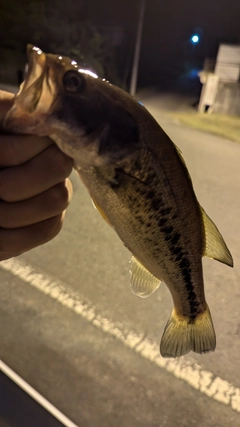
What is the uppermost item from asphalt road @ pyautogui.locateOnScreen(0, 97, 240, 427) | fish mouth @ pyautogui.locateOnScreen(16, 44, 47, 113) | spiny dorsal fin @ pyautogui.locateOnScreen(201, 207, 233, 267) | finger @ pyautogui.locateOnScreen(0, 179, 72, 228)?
fish mouth @ pyautogui.locateOnScreen(16, 44, 47, 113)

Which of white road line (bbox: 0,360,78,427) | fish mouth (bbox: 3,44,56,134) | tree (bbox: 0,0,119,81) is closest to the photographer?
fish mouth (bbox: 3,44,56,134)

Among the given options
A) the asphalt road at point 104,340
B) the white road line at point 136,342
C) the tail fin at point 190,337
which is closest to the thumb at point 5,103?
the tail fin at point 190,337

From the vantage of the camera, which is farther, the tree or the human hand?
the tree

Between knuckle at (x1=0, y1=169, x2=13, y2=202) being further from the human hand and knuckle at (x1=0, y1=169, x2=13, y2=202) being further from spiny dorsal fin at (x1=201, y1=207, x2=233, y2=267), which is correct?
spiny dorsal fin at (x1=201, y1=207, x2=233, y2=267)

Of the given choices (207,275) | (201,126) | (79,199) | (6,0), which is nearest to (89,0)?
(6,0)

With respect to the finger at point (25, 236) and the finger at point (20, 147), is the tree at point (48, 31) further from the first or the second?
the finger at point (20, 147)

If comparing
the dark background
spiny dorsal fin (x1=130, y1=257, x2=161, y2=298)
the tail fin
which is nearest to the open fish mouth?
spiny dorsal fin (x1=130, y1=257, x2=161, y2=298)

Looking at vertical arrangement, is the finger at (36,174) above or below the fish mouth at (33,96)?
below

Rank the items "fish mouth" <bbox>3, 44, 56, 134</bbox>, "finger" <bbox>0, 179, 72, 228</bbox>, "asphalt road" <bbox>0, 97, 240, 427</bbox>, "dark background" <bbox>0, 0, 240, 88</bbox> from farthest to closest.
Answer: "dark background" <bbox>0, 0, 240, 88</bbox>
"asphalt road" <bbox>0, 97, 240, 427</bbox>
"finger" <bbox>0, 179, 72, 228</bbox>
"fish mouth" <bbox>3, 44, 56, 134</bbox>

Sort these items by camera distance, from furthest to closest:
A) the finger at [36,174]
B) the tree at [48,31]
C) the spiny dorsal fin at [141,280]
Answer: the tree at [48,31], the spiny dorsal fin at [141,280], the finger at [36,174]
